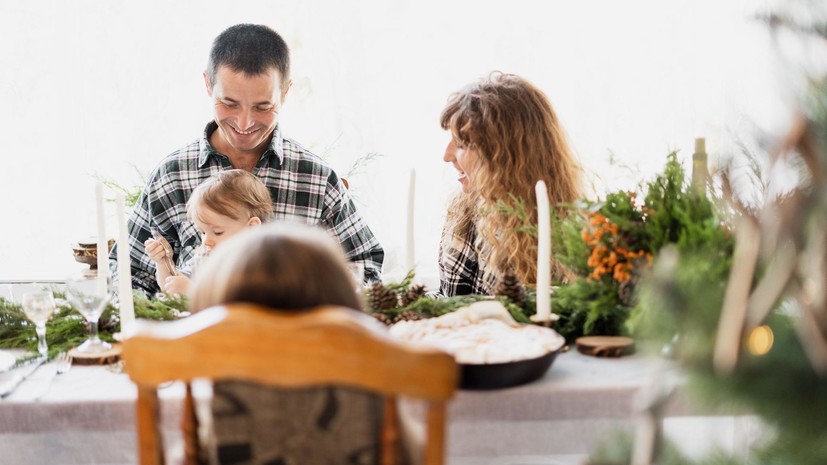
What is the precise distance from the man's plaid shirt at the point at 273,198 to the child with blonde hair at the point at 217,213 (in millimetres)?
221

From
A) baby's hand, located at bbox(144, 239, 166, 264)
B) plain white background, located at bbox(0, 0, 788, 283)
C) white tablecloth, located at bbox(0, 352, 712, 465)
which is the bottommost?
white tablecloth, located at bbox(0, 352, 712, 465)

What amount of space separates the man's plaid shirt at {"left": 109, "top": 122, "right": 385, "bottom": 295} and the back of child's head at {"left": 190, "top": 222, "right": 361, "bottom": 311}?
1.56 m

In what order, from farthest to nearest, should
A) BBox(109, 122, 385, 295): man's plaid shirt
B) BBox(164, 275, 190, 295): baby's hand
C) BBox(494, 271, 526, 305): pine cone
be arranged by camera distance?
BBox(109, 122, 385, 295): man's plaid shirt
BBox(164, 275, 190, 295): baby's hand
BBox(494, 271, 526, 305): pine cone

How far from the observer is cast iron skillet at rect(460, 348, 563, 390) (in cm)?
132

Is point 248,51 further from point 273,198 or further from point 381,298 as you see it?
point 381,298

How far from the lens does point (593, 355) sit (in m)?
1.54

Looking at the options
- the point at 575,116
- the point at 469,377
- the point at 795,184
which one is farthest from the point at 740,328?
the point at 575,116

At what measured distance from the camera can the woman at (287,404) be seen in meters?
1.03

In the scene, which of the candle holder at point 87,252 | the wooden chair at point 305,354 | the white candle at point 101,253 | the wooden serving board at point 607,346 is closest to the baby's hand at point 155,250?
the candle holder at point 87,252

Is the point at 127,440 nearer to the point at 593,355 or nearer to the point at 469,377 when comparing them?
the point at 469,377

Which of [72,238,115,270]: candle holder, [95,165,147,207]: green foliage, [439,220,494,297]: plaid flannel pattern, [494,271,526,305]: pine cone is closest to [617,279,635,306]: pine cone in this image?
[494,271,526,305]: pine cone

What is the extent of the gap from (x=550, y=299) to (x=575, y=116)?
1.67 meters

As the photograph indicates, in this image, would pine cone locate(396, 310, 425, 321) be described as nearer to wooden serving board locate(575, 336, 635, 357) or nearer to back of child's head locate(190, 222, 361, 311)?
wooden serving board locate(575, 336, 635, 357)

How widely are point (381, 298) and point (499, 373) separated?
0.44 m
